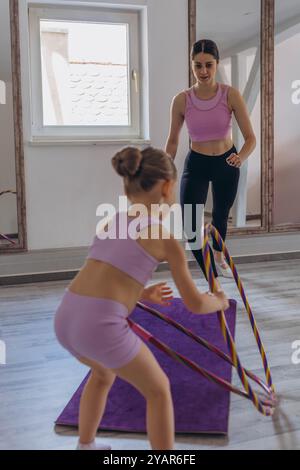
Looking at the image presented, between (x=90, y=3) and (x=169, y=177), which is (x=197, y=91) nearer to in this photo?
(x=90, y=3)

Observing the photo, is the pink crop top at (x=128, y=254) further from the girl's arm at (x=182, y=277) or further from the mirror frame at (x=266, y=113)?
the mirror frame at (x=266, y=113)

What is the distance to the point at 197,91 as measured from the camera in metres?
3.30

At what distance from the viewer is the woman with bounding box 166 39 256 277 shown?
10.6 ft

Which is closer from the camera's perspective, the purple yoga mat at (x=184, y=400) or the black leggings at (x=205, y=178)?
the purple yoga mat at (x=184, y=400)

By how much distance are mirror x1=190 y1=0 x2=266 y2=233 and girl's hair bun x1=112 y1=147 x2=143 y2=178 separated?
3.16 meters

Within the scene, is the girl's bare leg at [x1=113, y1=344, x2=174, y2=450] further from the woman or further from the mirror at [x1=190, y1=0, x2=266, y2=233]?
the mirror at [x1=190, y1=0, x2=266, y2=233]

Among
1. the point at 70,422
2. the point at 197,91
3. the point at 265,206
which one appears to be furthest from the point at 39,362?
the point at 265,206

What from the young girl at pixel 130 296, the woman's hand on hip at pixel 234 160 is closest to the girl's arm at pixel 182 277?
the young girl at pixel 130 296

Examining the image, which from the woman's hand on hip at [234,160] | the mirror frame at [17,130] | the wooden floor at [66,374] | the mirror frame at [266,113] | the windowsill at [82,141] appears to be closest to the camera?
the wooden floor at [66,374]

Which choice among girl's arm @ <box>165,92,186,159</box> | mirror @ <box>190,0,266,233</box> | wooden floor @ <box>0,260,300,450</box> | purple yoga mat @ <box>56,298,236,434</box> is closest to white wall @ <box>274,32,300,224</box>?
mirror @ <box>190,0,266,233</box>

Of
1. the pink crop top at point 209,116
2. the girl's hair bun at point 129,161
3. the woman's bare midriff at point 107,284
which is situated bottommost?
the woman's bare midriff at point 107,284

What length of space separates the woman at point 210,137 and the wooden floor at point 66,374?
1.84 feet

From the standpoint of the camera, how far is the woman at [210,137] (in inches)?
128
